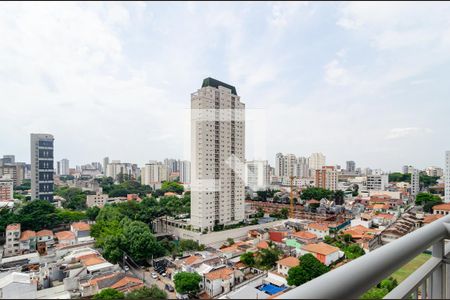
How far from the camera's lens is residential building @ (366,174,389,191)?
13.4 meters

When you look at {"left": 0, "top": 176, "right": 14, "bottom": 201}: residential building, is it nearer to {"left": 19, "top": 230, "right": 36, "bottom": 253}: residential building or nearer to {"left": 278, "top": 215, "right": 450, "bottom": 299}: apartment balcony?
{"left": 19, "top": 230, "right": 36, "bottom": 253}: residential building

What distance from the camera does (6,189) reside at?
6.63 meters

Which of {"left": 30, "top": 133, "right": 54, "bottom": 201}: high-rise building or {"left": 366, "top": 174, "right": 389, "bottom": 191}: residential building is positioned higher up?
{"left": 30, "top": 133, "right": 54, "bottom": 201}: high-rise building

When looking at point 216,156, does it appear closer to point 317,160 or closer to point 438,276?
point 438,276

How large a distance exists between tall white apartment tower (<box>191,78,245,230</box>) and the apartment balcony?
643 centimetres

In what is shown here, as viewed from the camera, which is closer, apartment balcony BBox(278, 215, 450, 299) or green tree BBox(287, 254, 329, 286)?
apartment balcony BBox(278, 215, 450, 299)

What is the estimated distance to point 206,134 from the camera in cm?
685

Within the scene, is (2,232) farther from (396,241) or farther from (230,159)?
(396,241)

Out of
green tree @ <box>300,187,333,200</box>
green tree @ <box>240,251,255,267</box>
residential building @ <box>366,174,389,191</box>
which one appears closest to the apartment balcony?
green tree @ <box>240,251,255,267</box>

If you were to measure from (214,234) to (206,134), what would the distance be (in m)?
2.70

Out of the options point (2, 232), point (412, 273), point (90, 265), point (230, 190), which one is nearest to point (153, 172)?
point (230, 190)

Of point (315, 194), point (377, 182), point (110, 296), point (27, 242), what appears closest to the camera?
point (110, 296)

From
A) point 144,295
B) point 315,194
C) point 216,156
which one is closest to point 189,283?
point 144,295

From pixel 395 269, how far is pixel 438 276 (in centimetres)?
20
